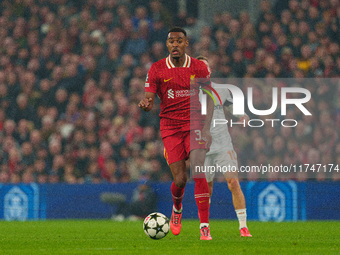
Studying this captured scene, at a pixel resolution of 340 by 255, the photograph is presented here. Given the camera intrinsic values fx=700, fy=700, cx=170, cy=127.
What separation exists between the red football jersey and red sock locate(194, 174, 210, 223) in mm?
613

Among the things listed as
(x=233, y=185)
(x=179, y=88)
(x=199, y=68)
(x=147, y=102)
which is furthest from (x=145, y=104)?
(x=233, y=185)

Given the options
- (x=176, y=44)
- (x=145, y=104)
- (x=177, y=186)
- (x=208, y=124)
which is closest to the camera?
(x=145, y=104)

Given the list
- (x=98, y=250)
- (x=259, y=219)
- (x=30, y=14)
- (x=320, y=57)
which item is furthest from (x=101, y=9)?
(x=98, y=250)

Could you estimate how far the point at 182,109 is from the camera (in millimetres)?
7906

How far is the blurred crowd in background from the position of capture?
13.6m

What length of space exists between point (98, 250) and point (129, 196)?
24.8ft

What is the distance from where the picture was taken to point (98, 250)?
258 inches

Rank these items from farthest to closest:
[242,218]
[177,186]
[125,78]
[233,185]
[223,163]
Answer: [125,78], [223,163], [233,185], [242,218], [177,186]

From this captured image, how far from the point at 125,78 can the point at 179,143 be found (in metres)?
8.38

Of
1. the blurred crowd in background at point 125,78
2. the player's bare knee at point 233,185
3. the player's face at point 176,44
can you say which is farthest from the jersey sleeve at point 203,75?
the blurred crowd in background at point 125,78

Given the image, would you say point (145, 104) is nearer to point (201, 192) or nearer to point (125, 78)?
point (201, 192)

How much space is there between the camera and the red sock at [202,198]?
769 cm

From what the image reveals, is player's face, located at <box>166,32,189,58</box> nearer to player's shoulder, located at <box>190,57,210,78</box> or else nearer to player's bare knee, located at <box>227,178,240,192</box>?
player's shoulder, located at <box>190,57,210,78</box>

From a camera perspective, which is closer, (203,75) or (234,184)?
(203,75)
